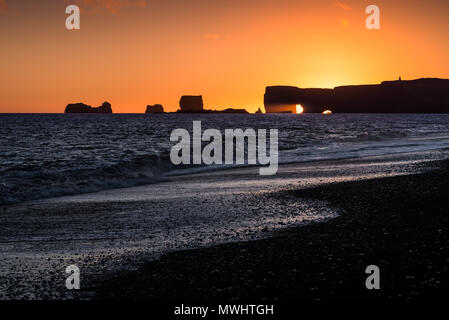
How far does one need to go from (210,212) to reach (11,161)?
72.5 feet

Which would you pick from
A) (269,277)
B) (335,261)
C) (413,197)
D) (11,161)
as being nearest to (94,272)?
(269,277)

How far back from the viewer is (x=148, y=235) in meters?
8.77

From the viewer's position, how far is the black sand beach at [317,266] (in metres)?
5.26

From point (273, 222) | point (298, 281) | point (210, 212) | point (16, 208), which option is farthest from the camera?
point (16, 208)

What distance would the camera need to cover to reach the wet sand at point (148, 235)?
5.91 metres

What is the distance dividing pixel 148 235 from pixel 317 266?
3811 millimetres

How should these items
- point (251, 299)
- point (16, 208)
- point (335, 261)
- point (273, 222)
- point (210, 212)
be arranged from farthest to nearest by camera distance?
point (16, 208) → point (210, 212) → point (273, 222) → point (335, 261) → point (251, 299)

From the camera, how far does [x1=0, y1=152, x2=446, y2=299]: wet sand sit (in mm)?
5910

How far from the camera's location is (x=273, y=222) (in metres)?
9.62

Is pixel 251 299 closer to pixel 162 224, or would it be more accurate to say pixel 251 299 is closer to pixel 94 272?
pixel 94 272

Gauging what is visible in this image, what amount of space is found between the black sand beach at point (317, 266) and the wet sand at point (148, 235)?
36 millimetres

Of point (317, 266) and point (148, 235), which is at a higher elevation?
point (317, 266)

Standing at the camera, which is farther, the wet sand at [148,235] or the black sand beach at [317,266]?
the wet sand at [148,235]

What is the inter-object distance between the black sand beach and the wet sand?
36 millimetres
